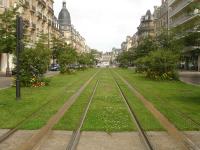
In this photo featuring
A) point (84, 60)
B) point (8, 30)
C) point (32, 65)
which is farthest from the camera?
point (84, 60)

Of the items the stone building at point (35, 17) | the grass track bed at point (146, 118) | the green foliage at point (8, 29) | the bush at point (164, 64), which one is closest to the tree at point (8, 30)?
the green foliage at point (8, 29)

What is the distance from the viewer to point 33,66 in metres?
28.2

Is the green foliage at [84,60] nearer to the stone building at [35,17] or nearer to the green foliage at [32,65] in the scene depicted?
the stone building at [35,17]

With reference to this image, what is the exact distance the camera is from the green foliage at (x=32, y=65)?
27688mm

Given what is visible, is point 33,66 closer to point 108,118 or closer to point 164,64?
point 164,64

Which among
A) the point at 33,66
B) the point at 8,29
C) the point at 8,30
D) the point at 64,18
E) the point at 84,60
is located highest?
the point at 64,18

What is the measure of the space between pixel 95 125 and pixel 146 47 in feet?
170

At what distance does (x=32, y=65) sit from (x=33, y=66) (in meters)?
0.16

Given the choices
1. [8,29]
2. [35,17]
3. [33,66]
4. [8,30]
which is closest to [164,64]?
[33,66]

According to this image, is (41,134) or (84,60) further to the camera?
(84,60)

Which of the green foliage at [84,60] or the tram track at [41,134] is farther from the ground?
the green foliage at [84,60]

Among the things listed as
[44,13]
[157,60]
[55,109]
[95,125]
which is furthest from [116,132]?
[44,13]

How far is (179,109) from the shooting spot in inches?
575

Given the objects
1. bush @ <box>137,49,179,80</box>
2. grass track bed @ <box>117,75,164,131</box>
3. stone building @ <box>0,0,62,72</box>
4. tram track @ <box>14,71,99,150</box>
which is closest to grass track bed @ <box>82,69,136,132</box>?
grass track bed @ <box>117,75,164,131</box>
